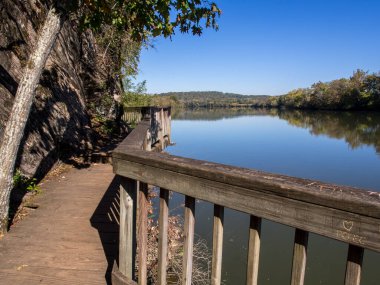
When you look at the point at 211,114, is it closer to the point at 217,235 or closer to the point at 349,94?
the point at 349,94

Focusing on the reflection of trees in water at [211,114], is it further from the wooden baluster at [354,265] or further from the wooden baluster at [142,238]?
the wooden baluster at [354,265]

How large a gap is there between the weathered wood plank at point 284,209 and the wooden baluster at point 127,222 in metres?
0.42

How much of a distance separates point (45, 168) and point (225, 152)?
22.5m

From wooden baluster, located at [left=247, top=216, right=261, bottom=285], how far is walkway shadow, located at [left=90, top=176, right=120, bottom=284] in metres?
1.77

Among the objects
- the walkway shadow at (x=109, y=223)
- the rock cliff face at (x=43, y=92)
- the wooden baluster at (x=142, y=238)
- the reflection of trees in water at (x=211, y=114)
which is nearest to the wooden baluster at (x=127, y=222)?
the wooden baluster at (x=142, y=238)

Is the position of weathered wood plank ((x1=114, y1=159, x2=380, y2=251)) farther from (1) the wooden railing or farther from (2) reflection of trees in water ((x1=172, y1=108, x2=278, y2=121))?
(2) reflection of trees in water ((x1=172, y1=108, x2=278, y2=121))

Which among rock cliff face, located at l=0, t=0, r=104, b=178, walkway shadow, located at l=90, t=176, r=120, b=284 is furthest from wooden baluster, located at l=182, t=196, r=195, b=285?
rock cliff face, located at l=0, t=0, r=104, b=178

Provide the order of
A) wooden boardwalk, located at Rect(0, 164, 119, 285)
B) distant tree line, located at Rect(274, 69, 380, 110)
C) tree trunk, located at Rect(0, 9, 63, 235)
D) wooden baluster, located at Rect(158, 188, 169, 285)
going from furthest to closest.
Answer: distant tree line, located at Rect(274, 69, 380, 110) → tree trunk, located at Rect(0, 9, 63, 235) → wooden boardwalk, located at Rect(0, 164, 119, 285) → wooden baluster, located at Rect(158, 188, 169, 285)

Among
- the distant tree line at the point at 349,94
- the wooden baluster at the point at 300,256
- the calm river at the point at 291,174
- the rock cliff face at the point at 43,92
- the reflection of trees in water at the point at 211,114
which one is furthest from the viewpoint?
the reflection of trees in water at the point at 211,114

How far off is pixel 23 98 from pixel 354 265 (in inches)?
144

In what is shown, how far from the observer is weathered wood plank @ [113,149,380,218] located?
122cm

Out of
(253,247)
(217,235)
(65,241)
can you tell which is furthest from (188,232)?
(65,241)

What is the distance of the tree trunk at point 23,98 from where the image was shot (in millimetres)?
3654

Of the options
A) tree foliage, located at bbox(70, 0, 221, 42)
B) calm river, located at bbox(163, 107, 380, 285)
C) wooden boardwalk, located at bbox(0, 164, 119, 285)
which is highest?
tree foliage, located at bbox(70, 0, 221, 42)
